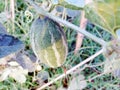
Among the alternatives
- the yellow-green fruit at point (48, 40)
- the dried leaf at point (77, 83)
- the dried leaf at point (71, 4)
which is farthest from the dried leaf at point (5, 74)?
the dried leaf at point (71, 4)

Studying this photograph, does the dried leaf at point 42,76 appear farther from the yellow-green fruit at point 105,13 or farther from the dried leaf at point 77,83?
the yellow-green fruit at point 105,13

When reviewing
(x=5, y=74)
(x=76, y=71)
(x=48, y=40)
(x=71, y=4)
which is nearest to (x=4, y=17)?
(x=5, y=74)

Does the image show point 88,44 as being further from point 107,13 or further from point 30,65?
point 107,13

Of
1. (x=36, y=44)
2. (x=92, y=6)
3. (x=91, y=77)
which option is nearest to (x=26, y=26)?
(x=91, y=77)

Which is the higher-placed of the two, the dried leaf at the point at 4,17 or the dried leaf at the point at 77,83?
the dried leaf at the point at 4,17

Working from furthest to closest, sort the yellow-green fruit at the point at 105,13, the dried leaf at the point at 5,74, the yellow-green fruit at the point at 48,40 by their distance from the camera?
the dried leaf at the point at 5,74, the yellow-green fruit at the point at 48,40, the yellow-green fruit at the point at 105,13

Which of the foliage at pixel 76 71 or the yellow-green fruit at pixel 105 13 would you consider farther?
the foliage at pixel 76 71

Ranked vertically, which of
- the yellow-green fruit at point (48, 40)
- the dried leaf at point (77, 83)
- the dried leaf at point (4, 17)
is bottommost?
the dried leaf at point (77, 83)

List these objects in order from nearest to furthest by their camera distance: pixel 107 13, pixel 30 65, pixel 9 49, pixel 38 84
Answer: pixel 107 13 → pixel 9 49 → pixel 30 65 → pixel 38 84
